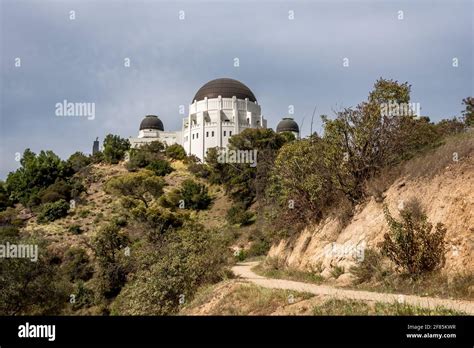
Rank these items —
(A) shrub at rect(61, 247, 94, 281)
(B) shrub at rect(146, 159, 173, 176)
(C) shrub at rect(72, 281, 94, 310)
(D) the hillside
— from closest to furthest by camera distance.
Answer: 1. (D) the hillside
2. (C) shrub at rect(72, 281, 94, 310)
3. (A) shrub at rect(61, 247, 94, 281)
4. (B) shrub at rect(146, 159, 173, 176)

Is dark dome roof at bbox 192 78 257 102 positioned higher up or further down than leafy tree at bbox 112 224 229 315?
higher up

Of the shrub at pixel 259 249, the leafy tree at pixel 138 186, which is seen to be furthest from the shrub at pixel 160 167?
the shrub at pixel 259 249

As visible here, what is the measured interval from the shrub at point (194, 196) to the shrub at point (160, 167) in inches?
393

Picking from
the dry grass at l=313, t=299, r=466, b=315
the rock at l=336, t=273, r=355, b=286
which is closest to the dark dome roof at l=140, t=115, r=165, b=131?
the rock at l=336, t=273, r=355, b=286

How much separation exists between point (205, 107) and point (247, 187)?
25708 mm

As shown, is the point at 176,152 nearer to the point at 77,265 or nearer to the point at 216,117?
the point at 216,117

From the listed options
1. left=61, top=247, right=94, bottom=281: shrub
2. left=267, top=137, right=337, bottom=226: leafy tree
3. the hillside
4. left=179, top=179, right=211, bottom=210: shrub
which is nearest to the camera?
the hillside

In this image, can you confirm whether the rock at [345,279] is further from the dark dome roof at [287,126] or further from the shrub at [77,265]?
the dark dome roof at [287,126]

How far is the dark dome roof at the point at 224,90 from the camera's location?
74.9 meters

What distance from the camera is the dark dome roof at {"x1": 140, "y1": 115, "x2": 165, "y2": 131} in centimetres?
8381

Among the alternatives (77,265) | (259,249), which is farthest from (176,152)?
(259,249)

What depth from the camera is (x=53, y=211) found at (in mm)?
51812

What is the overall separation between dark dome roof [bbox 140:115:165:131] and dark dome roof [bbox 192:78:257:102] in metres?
9.82

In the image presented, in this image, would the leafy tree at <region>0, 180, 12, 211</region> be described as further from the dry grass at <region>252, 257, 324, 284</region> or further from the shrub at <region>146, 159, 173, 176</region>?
the dry grass at <region>252, 257, 324, 284</region>
